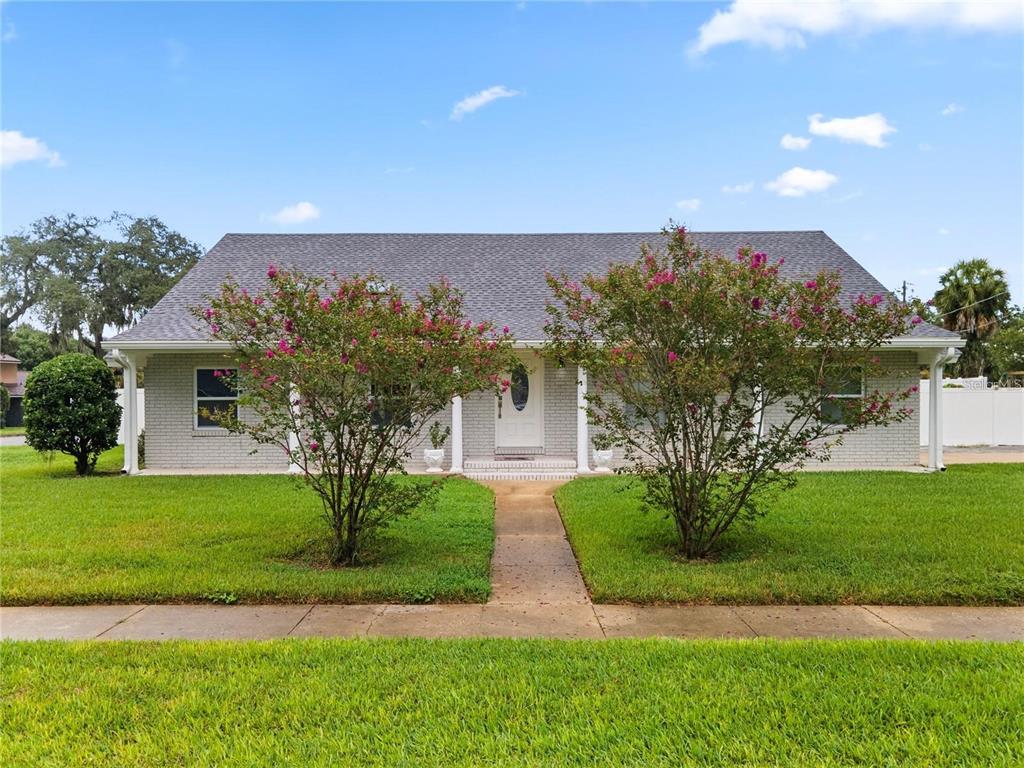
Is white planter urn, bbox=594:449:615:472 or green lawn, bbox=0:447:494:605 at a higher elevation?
white planter urn, bbox=594:449:615:472

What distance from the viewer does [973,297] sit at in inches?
1163

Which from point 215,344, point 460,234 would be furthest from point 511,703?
point 460,234

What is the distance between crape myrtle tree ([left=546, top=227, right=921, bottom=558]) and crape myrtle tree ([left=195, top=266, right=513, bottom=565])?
117 cm

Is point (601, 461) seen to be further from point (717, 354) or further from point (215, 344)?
point (215, 344)

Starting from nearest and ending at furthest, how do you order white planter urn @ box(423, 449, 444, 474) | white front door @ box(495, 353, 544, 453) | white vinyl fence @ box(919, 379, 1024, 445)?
white planter urn @ box(423, 449, 444, 474)
white front door @ box(495, 353, 544, 453)
white vinyl fence @ box(919, 379, 1024, 445)

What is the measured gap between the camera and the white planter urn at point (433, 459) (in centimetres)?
1252

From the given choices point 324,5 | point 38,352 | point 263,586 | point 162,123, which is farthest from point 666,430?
point 38,352

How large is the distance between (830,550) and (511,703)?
447 cm

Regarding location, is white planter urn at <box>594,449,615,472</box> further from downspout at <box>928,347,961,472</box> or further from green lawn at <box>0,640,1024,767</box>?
green lawn at <box>0,640,1024,767</box>

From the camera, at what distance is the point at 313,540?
22.8ft

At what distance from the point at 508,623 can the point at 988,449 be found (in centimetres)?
1938

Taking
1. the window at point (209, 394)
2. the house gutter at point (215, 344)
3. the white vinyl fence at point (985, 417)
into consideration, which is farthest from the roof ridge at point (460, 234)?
the white vinyl fence at point (985, 417)

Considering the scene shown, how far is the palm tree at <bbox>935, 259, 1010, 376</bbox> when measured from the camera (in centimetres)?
2923

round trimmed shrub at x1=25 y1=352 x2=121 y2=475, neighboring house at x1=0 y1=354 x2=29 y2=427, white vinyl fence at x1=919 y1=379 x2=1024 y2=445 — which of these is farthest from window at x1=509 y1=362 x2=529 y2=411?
neighboring house at x1=0 y1=354 x2=29 y2=427
